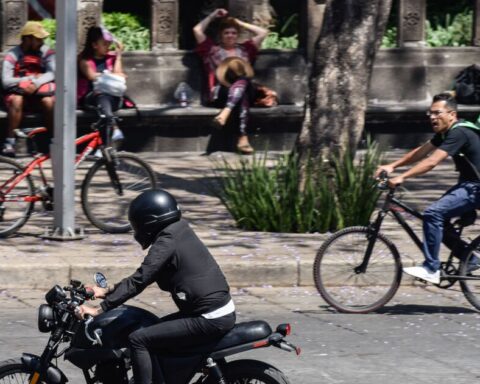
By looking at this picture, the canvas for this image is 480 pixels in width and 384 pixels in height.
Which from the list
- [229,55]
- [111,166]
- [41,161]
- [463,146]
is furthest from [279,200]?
[229,55]

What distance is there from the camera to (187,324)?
18.9 feet

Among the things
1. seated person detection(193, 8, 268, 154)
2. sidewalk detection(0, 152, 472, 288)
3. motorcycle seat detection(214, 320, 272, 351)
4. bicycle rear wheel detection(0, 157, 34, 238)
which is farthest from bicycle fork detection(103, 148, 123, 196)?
motorcycle seat detection(214, 320, 272, 351)

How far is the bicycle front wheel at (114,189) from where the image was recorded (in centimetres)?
1150

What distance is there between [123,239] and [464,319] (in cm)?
335

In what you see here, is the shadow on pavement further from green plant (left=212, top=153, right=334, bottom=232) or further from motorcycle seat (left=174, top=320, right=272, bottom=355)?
motorcycle seat (left=174, top=320, right=272, bottom=355)

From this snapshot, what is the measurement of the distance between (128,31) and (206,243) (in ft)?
20.8

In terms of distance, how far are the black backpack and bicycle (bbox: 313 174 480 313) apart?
7.46 m

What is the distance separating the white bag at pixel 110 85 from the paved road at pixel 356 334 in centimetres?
494

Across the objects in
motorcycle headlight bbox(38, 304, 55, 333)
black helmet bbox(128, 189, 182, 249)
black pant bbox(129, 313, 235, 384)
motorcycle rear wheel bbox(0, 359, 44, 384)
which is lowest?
motorcycle rear wheel bbox(0, 359, 44, 384)

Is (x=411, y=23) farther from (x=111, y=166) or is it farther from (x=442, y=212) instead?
(x=442, y=212)

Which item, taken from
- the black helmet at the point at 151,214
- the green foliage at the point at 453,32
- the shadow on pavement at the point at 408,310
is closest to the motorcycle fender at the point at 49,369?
the black helmet at the point at 151,214

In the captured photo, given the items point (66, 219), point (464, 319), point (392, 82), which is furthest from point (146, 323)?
point (392, 82)

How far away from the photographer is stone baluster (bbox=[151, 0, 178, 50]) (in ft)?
53.4

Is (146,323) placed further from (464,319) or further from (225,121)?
(225,121)
